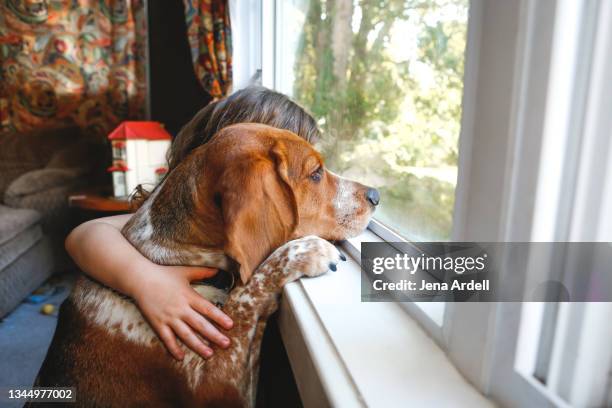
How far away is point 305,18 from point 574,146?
1.71 meters

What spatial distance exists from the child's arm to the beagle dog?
1.1 inches

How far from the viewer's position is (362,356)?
587 mm

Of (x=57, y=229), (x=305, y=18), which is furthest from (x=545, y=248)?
(x=57, y=229)

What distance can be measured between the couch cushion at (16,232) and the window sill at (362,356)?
261cm

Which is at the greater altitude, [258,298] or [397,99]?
[397,99]

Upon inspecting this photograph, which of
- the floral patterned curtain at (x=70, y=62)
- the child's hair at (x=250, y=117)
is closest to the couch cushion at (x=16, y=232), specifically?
the floral patterned curtain at (x=70, y=62)

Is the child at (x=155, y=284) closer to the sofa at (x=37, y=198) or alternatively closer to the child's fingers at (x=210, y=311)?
the child's fingers at (x=210, y=311)

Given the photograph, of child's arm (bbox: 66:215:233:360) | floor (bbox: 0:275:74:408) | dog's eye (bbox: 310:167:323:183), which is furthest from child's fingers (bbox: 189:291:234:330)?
floor (bbox: 0:275:74:408)

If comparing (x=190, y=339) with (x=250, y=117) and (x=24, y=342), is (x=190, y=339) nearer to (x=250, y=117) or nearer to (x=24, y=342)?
(x=250, y=117)

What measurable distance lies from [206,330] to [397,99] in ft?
2.37

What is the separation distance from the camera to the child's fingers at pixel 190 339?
88 cm

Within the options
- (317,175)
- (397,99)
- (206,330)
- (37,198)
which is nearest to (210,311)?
(206,330)

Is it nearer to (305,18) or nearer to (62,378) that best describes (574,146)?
(62,378)

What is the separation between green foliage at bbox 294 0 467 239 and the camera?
786 millimetres
